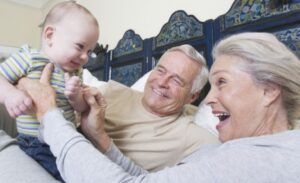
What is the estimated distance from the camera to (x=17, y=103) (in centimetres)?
77

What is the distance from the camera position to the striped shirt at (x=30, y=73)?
0.87 metres

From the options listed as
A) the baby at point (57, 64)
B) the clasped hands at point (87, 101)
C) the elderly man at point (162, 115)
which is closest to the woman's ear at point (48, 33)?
the baby at point (57, 64)

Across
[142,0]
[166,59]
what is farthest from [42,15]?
[166,59]

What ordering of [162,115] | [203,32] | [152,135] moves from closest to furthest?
1. [152,135]
2. [162,115]
3. [203,32]

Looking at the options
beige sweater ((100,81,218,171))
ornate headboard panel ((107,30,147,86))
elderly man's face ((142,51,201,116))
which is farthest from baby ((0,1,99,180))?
ornate headboard panel ((107,30,147,86))

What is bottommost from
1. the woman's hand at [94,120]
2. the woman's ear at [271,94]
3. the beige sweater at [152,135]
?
the beige sweater at [152,135]

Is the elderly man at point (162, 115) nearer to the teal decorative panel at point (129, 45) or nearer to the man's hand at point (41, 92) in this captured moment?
the man's hand at point (41, 92)

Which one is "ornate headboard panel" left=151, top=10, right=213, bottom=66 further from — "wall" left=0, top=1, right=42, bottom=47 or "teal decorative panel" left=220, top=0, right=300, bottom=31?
"wall" left=0, top=1, right=42, bottom=47

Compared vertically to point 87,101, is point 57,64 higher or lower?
higher

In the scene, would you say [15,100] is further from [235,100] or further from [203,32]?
[203,32]

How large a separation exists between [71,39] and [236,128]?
580mm

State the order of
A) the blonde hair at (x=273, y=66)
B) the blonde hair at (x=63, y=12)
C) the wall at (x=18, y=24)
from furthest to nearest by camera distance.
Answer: the wall at (x=18, y=24)
the blonde hair at (x=63, y=12)
the blonde hair at (x=273, y=66)

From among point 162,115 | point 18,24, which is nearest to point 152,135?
point 162,115

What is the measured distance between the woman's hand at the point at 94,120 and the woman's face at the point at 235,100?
14.6 inches
